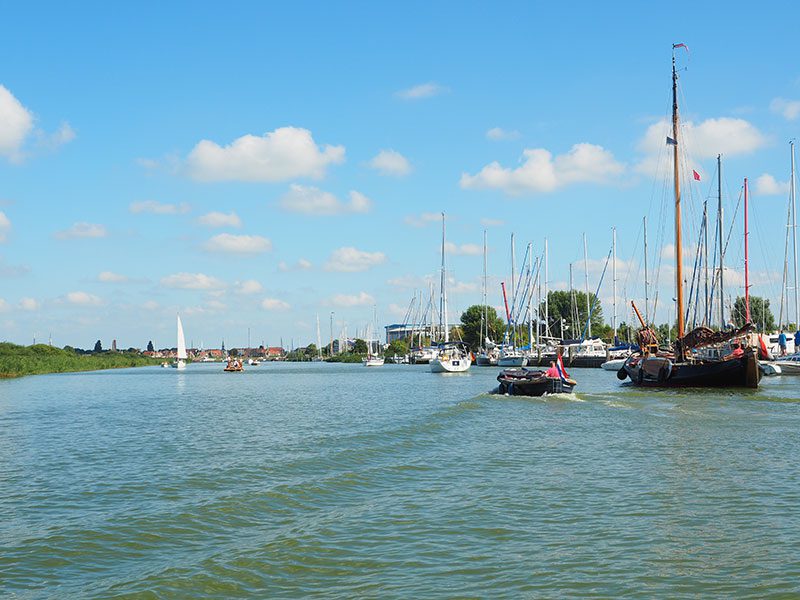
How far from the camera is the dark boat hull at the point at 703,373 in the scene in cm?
5188

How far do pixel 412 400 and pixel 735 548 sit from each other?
39.5 m

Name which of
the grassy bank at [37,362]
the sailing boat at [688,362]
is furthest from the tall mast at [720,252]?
the grassy bank at [37,362]

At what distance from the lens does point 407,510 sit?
17.0 m

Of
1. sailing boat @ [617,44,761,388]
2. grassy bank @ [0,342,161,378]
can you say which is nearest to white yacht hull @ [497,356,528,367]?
sailing boat @ [617,44,761,388]

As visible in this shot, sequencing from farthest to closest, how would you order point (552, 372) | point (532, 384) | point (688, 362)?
point (688, 362), point (552, 372), point (532, 384)

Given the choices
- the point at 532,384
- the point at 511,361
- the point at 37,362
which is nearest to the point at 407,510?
the point at 532,384

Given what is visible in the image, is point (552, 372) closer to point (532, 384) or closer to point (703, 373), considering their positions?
point (532, 384)

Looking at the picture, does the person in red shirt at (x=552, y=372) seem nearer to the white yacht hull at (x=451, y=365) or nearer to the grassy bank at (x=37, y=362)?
the white yacht hull at (x=451, y=365)

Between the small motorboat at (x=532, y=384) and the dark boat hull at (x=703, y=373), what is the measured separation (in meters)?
7.77

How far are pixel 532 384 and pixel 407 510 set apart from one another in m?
35.1

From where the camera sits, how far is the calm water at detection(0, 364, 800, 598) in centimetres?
1223

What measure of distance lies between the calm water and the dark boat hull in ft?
59.8

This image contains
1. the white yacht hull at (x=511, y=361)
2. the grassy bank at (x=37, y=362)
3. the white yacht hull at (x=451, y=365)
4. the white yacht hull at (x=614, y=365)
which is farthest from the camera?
the white yacht hull at (x=511, y=361)

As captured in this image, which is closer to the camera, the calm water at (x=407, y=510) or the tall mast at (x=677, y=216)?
the calm water at (x=407, y=510)
